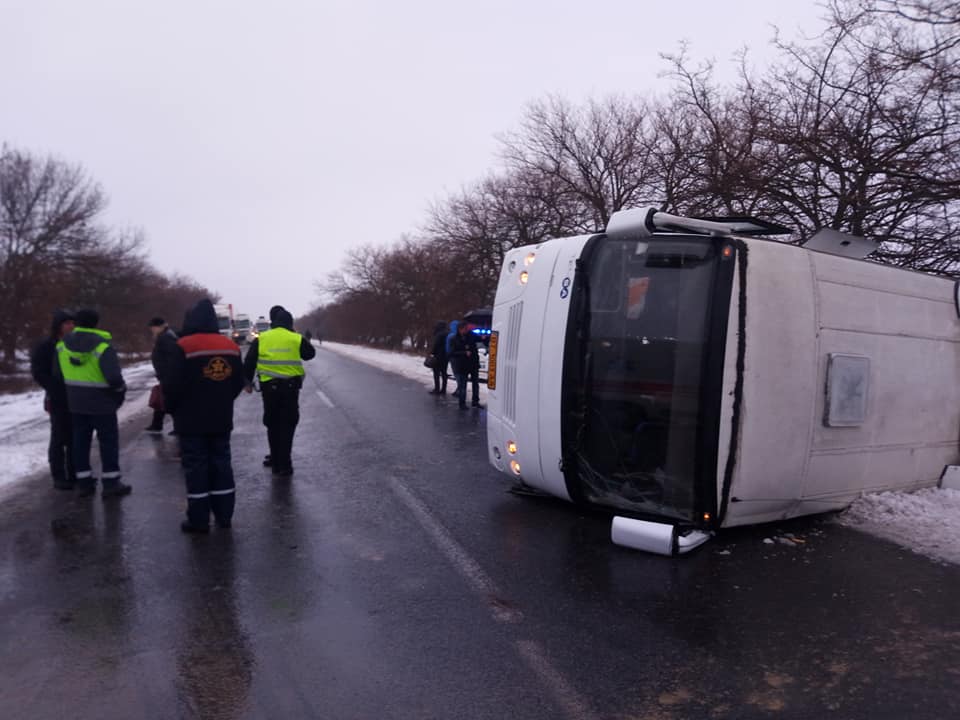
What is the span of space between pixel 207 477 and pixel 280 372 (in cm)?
210

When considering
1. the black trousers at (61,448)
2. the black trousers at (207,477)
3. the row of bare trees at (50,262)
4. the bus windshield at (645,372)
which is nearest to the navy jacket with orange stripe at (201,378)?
the black trousers at (207,477)

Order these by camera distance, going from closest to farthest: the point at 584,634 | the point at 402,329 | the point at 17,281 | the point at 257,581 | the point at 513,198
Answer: the point at 584,634 → the point at 257,581 → the point at 17,281 → the point at 513,198 → the point at 402,329

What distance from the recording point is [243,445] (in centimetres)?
1052

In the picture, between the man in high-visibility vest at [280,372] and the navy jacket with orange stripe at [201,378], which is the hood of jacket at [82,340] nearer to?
the man in high-visibility vest at [280,372]

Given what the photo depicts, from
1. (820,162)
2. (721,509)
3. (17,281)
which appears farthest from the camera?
(17,281)

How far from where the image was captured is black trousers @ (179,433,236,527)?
595 cm

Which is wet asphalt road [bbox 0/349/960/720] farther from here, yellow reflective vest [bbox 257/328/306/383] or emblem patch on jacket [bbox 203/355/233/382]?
yellow reflective vest [bbox 257/328/306/383]

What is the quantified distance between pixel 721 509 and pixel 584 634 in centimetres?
170

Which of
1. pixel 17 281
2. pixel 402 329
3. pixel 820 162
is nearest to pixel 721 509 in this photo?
pixel 820 162

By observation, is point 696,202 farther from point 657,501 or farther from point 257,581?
point 257,581

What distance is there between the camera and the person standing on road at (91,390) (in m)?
7.05

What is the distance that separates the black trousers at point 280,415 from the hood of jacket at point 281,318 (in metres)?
0.64

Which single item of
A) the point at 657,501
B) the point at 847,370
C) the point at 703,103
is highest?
the point at 703,103

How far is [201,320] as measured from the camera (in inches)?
236
